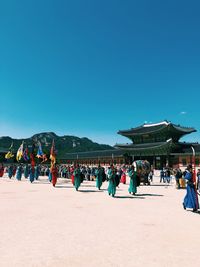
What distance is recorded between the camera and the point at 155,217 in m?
9.09

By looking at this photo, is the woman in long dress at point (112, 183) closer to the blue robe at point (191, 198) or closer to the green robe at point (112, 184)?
the green robe at point (112, 184)

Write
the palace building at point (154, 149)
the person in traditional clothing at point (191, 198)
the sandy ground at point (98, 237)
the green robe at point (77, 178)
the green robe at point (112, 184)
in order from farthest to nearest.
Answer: the palace building at point (154, 149) < the green robe at point (77, 178) < the green robe at point (112, 184) < the person in traditional clothing at point (191, 198) < the sandy ground at point (98, 237)

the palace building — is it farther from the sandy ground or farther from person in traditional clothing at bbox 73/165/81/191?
the sandy ground

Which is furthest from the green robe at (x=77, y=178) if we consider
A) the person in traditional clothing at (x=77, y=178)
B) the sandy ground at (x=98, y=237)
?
the sandy ground at (x=98, y=237)

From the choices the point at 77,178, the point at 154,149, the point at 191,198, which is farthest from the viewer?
the point at 154,149

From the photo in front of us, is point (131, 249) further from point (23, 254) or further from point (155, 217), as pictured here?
point (155, 217)

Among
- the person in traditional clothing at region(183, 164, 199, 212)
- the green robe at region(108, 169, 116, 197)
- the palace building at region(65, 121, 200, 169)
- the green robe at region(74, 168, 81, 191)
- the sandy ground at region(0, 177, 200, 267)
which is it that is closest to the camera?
the sandy ground at region(0, 177, 200, 267)

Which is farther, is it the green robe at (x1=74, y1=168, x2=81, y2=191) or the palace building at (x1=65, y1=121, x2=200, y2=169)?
the palace building at (x1=65, y1=121, x2=200, y2=169)

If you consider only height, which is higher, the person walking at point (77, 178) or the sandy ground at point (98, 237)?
the person walking at point (77, 178)

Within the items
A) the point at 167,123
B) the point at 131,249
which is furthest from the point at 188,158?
the point at 131,249

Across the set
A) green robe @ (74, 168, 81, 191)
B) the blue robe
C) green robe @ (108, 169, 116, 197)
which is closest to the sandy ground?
the blue robe

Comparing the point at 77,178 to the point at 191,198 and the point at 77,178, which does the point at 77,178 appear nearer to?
the point at 77,178

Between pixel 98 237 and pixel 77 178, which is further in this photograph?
pixel 77 178

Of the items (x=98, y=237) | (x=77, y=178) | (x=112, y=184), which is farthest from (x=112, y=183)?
(x=98, y=237)
